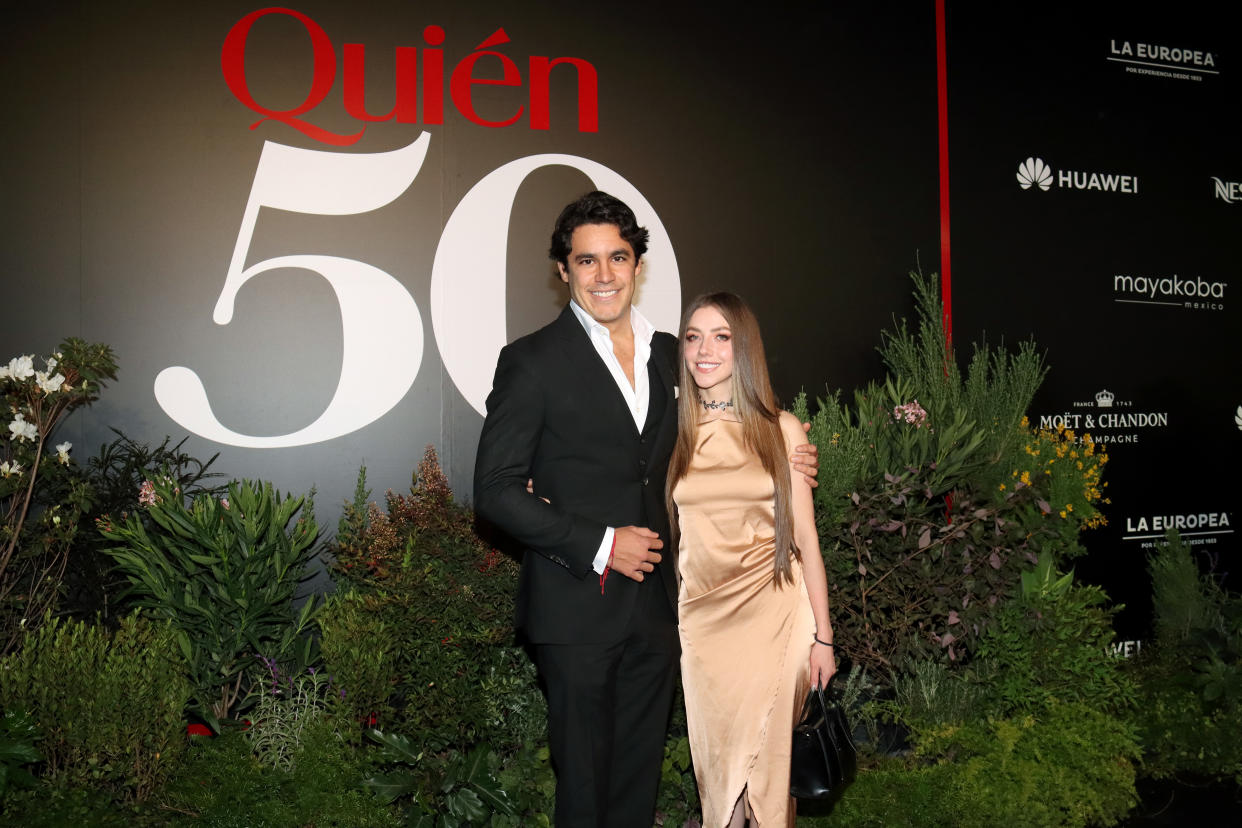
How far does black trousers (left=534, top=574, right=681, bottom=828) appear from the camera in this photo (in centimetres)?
240

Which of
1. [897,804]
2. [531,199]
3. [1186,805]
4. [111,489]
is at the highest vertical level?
[531,199]

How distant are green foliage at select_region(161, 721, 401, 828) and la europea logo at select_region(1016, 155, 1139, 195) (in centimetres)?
519

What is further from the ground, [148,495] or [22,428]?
[22,428]

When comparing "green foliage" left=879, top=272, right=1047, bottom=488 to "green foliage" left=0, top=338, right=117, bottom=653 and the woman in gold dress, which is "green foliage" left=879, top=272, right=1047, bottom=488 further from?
"green foliage" left=0, top=338, right=117, bottom=653

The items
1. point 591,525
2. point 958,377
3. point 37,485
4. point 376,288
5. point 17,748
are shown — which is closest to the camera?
point 591,525

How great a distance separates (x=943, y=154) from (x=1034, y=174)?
26.6 inches

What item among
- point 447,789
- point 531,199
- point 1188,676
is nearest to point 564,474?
point 447,789

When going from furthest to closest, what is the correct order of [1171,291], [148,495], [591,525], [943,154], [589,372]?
1. [1171,291]
2. [943,154]
3. [148,495]
4. [589,372]
5. [591,525]

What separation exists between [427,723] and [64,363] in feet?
7.26

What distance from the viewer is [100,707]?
3.14 meters

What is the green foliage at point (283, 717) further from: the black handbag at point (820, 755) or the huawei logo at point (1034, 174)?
the huawei logo at point (1034, 174)

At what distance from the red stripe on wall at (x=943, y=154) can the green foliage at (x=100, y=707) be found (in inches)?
184

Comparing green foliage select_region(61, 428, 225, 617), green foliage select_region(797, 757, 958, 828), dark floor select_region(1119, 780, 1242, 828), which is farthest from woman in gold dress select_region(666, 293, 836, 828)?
green foliage select_region(61, 428, 225, 617)

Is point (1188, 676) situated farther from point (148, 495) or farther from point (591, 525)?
point (148, 495)
